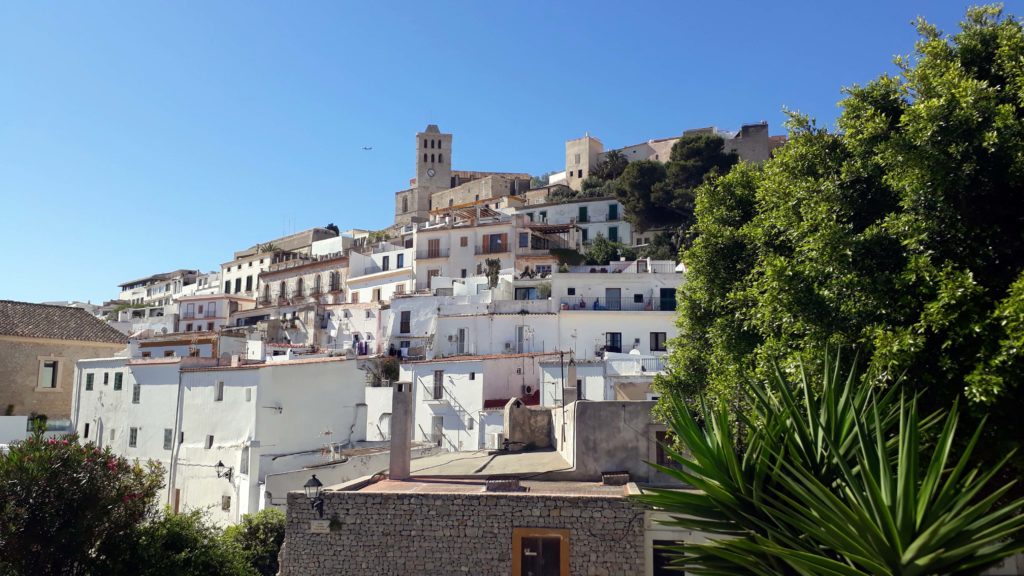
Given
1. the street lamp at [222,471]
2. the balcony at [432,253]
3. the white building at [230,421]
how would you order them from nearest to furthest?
1. the white building at [230,421]
2. the street lamp at [222,471]
3. the balcony at [432,253]

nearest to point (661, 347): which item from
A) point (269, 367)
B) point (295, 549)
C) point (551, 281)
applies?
point (551, 281)

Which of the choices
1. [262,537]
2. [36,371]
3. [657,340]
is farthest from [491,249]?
[262,537]

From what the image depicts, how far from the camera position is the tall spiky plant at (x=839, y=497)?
6426 millimetres

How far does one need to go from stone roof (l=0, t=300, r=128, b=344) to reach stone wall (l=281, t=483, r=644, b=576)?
25405 mm

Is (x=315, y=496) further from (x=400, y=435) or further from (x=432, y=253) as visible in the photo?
(x=432, y=253)

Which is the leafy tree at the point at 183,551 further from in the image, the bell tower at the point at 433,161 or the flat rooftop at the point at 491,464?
the bell tower at the point at 433,161

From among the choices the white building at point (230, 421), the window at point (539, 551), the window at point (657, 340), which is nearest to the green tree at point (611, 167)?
the window at point (657, 340)

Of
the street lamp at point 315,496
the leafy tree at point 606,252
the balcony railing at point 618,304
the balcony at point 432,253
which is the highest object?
the leafy tree at point 606,252

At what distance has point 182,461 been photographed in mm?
27047

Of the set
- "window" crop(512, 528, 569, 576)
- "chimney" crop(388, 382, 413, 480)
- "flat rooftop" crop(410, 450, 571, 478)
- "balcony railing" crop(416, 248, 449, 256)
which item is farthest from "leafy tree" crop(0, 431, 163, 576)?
"balcony railing" crop(416, 248, 449, 256)

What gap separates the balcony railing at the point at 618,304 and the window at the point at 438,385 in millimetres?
8320

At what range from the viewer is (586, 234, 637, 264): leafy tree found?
2148 inches

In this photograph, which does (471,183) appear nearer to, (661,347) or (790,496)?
(661,347)

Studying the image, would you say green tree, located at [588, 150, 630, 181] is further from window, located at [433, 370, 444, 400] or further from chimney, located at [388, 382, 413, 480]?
chimney, located at [388, 382, 413, 480]
